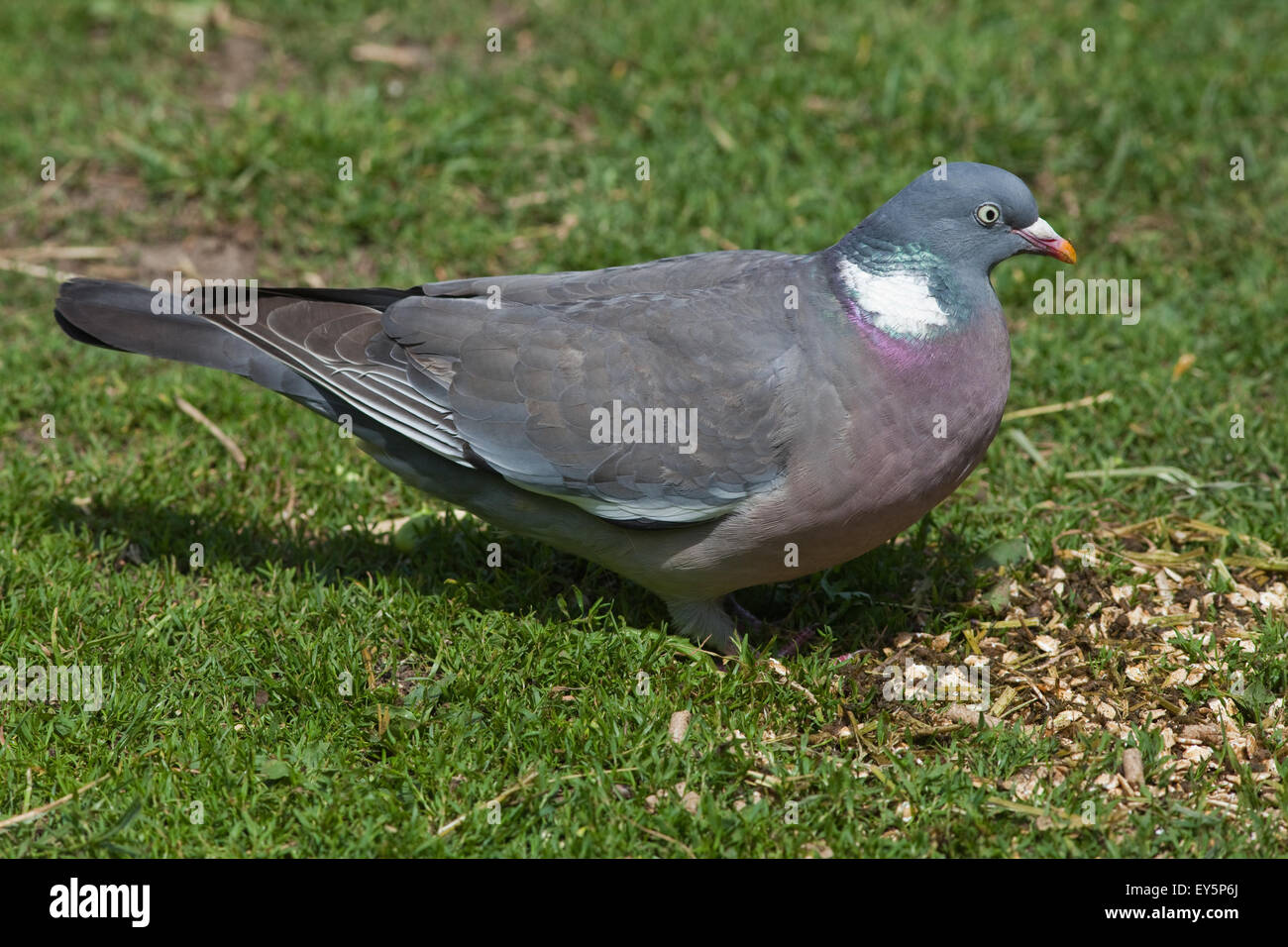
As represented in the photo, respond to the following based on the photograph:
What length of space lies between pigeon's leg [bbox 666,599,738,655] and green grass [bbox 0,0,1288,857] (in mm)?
112

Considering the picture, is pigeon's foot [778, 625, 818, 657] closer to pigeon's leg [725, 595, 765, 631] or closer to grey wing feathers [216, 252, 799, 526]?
pigeon's leg [725, 595, 765, 631]

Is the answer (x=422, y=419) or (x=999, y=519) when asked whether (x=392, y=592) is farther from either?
(x=999, y=519)

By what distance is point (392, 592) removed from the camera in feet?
14.3

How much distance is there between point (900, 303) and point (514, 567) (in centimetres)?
163

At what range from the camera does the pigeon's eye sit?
3.75 meters

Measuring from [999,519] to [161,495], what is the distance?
3.02 m

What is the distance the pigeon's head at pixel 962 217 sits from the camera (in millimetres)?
3730

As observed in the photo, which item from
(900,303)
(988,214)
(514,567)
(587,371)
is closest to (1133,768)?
(900,303)

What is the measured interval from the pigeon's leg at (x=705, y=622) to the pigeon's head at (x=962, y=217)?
124 cm

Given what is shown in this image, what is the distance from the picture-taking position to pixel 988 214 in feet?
12.4

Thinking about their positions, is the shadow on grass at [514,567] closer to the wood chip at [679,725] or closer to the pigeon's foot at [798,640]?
the pigeon's foot at [798,640]

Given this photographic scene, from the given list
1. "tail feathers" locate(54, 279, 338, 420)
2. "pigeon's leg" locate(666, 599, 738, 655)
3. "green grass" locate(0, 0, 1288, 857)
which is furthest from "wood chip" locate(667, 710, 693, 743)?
"tail feathers" locate(54, 279, 338, 420)
